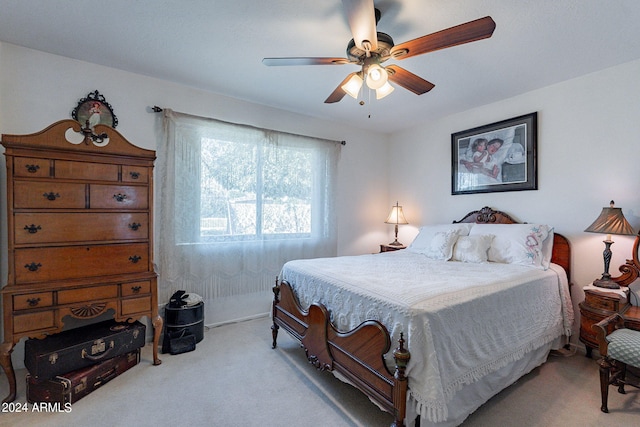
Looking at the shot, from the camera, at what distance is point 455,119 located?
12.2ft

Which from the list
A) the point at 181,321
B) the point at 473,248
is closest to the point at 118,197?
the point at 181,321

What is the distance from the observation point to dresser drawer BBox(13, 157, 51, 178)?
1.92 m

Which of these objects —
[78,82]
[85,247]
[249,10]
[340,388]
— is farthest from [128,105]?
[340,388]

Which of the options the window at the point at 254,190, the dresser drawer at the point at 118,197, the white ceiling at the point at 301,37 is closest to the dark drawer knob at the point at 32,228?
the dresser drawer at the point at 118,197

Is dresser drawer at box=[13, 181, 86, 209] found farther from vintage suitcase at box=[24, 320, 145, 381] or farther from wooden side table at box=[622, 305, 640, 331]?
wooden side table at box=[622, 305, 640, 331]

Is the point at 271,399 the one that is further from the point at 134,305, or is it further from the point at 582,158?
the point at 582,158

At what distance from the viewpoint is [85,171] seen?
7.04 ft

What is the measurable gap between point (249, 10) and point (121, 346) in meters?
2.59

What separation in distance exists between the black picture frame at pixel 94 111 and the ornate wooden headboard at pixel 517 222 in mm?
3986

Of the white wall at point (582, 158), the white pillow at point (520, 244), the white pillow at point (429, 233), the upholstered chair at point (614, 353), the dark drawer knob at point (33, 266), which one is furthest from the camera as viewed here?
the white pillow at point (429, 233)

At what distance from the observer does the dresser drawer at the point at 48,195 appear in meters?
1.93

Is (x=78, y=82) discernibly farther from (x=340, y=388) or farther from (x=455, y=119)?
(x=455, y=119)

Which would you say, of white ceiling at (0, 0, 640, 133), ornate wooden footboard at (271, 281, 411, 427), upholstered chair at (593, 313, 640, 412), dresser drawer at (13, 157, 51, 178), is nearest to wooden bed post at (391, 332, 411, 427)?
ornate wooden footboard at (271, 281, 411, 427)

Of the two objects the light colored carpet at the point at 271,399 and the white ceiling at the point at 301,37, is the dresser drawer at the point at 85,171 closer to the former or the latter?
the white ceiling at the point at 301,37
